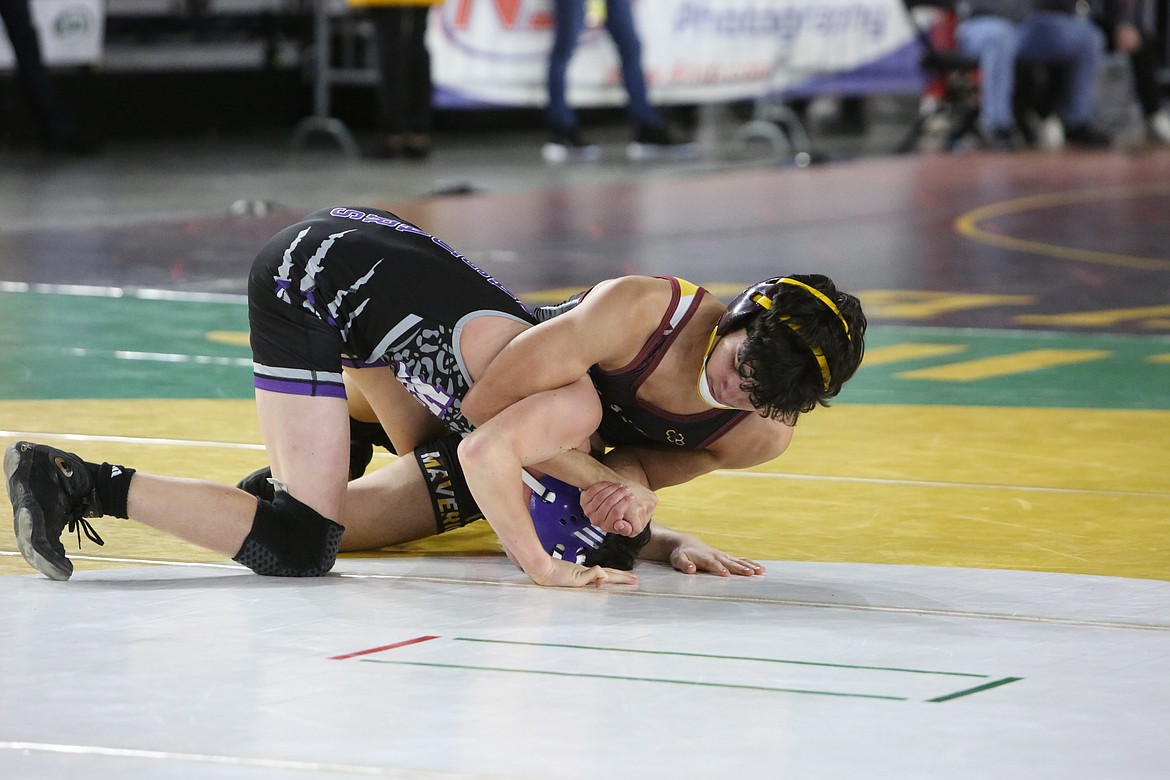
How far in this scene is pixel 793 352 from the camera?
3.10 metres

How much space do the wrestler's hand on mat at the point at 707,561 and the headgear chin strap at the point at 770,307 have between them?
0.45 meters

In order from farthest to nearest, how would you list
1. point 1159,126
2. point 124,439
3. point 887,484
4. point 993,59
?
point 1159,126, point 993,59, point 124,439, point 887,484

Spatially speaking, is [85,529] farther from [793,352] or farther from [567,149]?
[567,149]

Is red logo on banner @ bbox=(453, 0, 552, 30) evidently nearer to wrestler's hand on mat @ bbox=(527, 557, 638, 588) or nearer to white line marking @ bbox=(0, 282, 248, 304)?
white line marking @ bbox=(0, 282, 248, 304)

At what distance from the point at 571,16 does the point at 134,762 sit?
412 inches

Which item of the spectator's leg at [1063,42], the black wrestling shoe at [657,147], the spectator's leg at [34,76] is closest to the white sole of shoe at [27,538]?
the spectator's leg at [34,76]

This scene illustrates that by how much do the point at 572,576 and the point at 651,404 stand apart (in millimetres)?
344

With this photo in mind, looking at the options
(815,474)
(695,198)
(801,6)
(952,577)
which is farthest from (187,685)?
(801,6)

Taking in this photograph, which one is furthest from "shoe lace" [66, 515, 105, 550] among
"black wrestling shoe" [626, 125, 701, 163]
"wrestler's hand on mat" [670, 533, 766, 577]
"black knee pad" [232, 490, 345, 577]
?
"black wrestling shoe" [626, 125, 701, 163]

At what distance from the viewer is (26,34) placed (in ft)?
38.1

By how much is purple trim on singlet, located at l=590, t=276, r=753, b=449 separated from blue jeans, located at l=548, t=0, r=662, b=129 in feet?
29.9

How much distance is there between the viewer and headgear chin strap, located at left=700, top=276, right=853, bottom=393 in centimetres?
312

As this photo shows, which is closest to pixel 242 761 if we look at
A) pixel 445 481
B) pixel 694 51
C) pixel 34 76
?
pixel 445 481

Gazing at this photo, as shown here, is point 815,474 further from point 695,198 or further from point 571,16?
point 571,16
